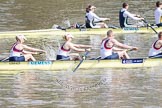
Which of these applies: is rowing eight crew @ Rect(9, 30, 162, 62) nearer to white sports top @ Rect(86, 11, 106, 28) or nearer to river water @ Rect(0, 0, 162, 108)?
river water @ Rect(0, 0, 162, 108)

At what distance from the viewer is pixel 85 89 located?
68.3ft

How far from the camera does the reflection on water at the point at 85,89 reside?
756 inches

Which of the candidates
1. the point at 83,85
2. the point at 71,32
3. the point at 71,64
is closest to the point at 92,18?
the point at 71,32

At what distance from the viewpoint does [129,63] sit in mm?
23047

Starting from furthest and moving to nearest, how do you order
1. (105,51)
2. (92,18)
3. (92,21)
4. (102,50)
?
(92,21) < (92,18) < (102,50) < (105,51)

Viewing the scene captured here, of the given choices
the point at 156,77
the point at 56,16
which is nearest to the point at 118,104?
the point at 156,77

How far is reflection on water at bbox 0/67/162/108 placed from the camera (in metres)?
19.2

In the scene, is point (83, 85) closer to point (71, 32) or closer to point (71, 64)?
point (71, 64)

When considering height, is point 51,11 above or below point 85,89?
above

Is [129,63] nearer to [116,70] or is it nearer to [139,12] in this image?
[116,70]

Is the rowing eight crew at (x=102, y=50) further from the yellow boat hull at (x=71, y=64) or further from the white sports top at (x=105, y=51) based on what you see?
the yellow boat hull at (x=71, y=64)

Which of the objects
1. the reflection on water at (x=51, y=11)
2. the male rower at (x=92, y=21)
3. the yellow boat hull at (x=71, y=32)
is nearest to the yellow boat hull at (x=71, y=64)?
the yellow boat hull at (x=71, y=32)

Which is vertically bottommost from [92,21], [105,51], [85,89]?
[85,89]

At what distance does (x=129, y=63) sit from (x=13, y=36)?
9.25 m
